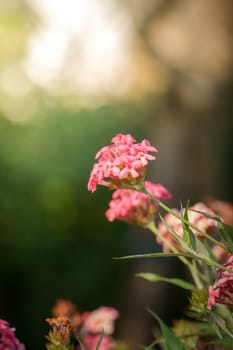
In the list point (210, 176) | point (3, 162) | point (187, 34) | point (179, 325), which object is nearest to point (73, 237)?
point (3, 162)

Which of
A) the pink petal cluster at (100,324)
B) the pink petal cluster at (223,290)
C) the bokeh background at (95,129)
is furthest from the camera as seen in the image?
the bokeh background at (95,129)

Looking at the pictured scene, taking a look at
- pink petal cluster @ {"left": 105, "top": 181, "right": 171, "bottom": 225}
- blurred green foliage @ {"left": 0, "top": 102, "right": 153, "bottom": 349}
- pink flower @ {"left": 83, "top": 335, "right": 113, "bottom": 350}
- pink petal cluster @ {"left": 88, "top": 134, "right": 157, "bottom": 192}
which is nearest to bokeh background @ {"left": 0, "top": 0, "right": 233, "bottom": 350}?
blurred green foliage @ {"left": 0, "top": 102, "right": 153, "bottom": 349}

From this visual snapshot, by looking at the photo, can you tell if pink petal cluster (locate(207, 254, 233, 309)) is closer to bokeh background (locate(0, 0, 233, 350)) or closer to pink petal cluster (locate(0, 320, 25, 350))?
pink petal cluster (locate(0, 320, 25, 350))

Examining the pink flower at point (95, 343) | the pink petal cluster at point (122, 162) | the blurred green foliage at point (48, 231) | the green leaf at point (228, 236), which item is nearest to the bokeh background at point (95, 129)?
the blurred green foliage at point (48, 231)

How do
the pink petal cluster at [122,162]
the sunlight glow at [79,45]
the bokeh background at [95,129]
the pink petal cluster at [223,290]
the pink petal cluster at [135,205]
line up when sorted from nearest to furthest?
the pink petal cluster at [223,290], the pink petal cluster at [122,162], the pink petal cluster at [135,205], the bokeh background at [95,129], the sunlight glow at [79,45]

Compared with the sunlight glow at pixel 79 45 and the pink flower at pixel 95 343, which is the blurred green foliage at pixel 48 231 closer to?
the sunlight glow at pixel 79 45

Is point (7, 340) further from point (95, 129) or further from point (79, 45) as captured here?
point (95, 129)

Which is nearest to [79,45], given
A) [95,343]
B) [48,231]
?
[48,231]
